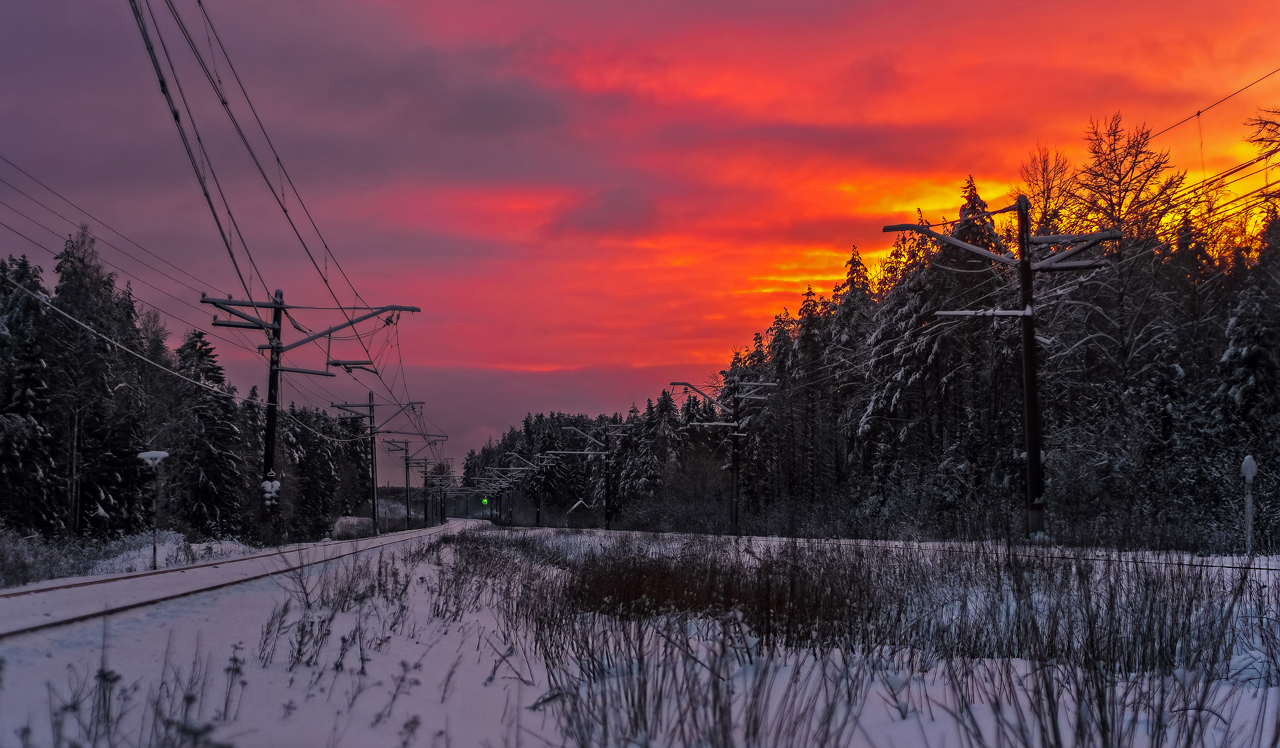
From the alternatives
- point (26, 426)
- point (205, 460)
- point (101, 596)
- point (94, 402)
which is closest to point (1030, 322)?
point (101, 596)

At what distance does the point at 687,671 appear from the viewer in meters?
5.88

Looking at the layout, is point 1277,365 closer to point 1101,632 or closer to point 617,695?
point 1101,632

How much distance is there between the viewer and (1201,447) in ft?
94.6

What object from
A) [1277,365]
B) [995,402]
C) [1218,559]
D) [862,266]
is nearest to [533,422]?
[862,266]

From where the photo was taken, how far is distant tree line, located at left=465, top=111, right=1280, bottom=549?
25.6 metres

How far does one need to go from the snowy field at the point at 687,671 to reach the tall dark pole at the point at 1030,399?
570cm

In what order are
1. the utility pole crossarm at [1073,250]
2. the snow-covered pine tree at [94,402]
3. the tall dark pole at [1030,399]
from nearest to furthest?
the tall dark pole at [1030,399], the utility pole crossarm at [1073,250], the snow-covered pine tree at [94,402]

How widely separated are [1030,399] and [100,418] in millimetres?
46951

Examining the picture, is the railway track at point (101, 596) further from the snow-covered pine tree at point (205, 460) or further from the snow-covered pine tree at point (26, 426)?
the snow-covered pine tree at point (205, 460)

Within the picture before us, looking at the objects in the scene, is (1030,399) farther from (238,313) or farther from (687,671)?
(238,313)

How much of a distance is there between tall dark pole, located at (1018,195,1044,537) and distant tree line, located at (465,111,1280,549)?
79 centimetres

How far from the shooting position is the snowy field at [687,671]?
16.7ft

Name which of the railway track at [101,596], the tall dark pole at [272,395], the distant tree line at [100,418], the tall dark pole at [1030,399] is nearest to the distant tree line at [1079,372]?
the tall dark pole at [1030,399]

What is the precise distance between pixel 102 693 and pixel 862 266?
68.9 metres
